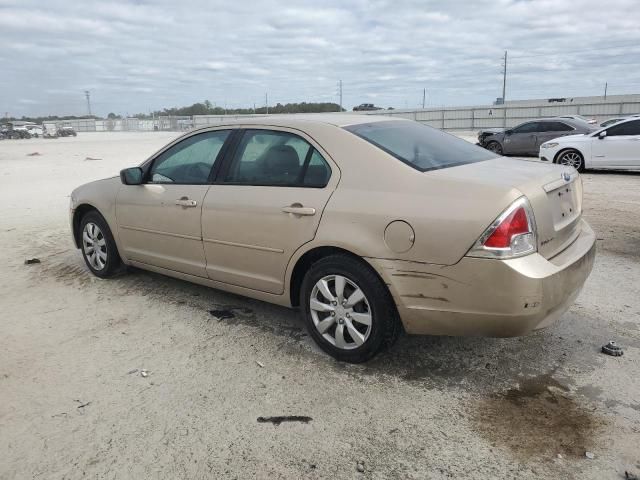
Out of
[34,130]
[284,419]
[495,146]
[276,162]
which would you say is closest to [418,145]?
[276,162]

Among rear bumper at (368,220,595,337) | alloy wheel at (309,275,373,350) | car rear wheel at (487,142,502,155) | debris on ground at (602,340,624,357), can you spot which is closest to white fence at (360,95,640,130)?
car rear wheel at (487,142,502,155)

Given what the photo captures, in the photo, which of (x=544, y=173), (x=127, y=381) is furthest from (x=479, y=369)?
(x=127, y=381)

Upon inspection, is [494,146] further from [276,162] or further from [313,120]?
[276,162]

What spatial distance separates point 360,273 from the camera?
3.27m

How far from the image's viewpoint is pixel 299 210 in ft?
11.6

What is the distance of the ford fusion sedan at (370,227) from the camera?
2.92m

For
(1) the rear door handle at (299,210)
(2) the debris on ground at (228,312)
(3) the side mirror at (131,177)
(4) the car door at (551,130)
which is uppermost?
(3) the side mirror at (131,177)

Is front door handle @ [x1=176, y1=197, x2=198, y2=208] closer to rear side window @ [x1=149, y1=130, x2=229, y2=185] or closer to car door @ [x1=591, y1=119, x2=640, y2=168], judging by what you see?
rear side window @ [x1=149, y1=130, x2=229, y2=185]

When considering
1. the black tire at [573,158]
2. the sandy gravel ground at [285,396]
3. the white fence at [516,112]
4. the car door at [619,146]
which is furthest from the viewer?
the white fence at [516,112]

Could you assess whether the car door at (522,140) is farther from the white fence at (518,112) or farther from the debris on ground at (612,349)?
the debris on ground at (612,349)

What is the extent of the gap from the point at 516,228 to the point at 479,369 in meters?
1.08

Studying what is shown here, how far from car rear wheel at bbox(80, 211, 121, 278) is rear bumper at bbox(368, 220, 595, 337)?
10.5ft

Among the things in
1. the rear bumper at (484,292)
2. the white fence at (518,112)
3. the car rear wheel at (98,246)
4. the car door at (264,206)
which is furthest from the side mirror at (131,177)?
the white fence at (518,112)

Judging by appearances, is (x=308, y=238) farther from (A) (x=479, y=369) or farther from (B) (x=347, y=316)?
(A) (x=479, y=369)
